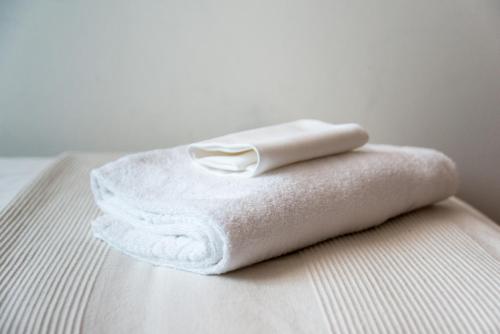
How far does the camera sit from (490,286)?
2.07 ft

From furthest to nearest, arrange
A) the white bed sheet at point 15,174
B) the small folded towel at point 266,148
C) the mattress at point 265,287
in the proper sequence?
the white bed sheet at point 15,174 < the small folded towel at point 266,148 < the mattress at point 265,287

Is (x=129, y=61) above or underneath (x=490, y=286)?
above

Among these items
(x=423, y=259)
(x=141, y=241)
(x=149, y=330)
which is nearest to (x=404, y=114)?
(x=423, y=259)

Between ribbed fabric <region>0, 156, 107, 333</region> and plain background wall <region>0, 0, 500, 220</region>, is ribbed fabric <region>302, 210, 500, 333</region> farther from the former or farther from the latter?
plain background wall <region>0, 0, 500, 220</region>

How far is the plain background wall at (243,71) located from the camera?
1314mm

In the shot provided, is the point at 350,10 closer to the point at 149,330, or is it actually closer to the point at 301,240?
the point at 301,240

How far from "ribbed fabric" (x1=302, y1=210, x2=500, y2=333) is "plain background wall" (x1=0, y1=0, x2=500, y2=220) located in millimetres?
655

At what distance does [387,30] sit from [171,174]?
829mm

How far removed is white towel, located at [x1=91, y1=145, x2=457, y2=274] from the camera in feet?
2.10

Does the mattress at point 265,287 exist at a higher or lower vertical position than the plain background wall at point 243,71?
lower

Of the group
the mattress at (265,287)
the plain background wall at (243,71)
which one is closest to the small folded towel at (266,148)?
the mattress at (265,287)

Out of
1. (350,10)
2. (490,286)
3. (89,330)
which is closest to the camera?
(89,330)

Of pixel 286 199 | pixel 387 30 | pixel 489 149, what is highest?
pixel 387 30

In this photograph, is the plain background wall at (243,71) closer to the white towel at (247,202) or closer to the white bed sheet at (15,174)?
the white bed sheet at (15,174)
